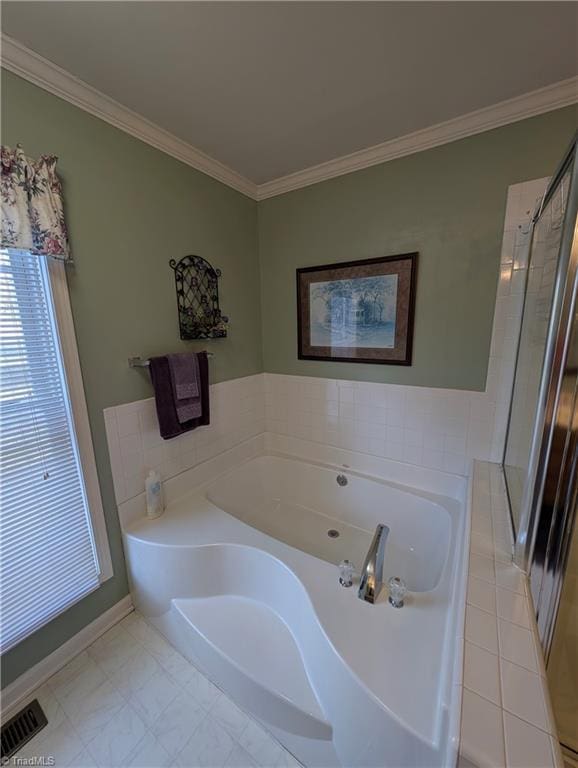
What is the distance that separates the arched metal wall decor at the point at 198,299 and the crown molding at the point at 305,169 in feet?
1.86

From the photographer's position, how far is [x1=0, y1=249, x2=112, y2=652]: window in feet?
3.75

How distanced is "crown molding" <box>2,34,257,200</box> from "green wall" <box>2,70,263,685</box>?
3 cm

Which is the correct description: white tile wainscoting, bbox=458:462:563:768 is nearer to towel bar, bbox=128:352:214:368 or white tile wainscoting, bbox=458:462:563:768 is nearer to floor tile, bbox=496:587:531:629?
floor tile, bbox=496:587:531:629

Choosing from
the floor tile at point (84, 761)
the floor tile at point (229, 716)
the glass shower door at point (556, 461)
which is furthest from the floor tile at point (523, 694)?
the floor tile at point (84, 761)

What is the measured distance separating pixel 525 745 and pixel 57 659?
5.95 ft

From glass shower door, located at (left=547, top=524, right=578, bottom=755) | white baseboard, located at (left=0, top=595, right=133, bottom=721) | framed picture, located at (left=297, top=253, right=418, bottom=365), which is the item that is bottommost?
white baseboard, located at (left=0, top=595, right=133, bottom=721)

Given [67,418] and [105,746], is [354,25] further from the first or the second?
[105,746]

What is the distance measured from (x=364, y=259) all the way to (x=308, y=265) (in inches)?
16.0

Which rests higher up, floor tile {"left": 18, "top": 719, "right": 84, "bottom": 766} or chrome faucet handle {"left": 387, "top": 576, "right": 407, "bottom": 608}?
chrome faucet handle {"left": 387, "top": 576, "right": 407, "bottom": 608}

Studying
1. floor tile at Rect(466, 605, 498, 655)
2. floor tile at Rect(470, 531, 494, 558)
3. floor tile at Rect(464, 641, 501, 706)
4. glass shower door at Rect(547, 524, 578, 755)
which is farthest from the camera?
floor tile at Rect(470, 531, 494, 558)

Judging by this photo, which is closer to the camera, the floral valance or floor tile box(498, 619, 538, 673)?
floor tile box(498, 619, 538, 673)

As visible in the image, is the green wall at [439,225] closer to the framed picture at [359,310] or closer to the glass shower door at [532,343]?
the framed picture at [359,310]

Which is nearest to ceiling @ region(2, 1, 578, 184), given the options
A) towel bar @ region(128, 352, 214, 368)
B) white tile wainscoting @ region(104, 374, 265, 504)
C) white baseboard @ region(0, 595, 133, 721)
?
towel bar @ region(128, 352, 214, 368)

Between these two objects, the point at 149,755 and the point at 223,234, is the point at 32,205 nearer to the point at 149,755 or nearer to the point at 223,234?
the point at 223,234
